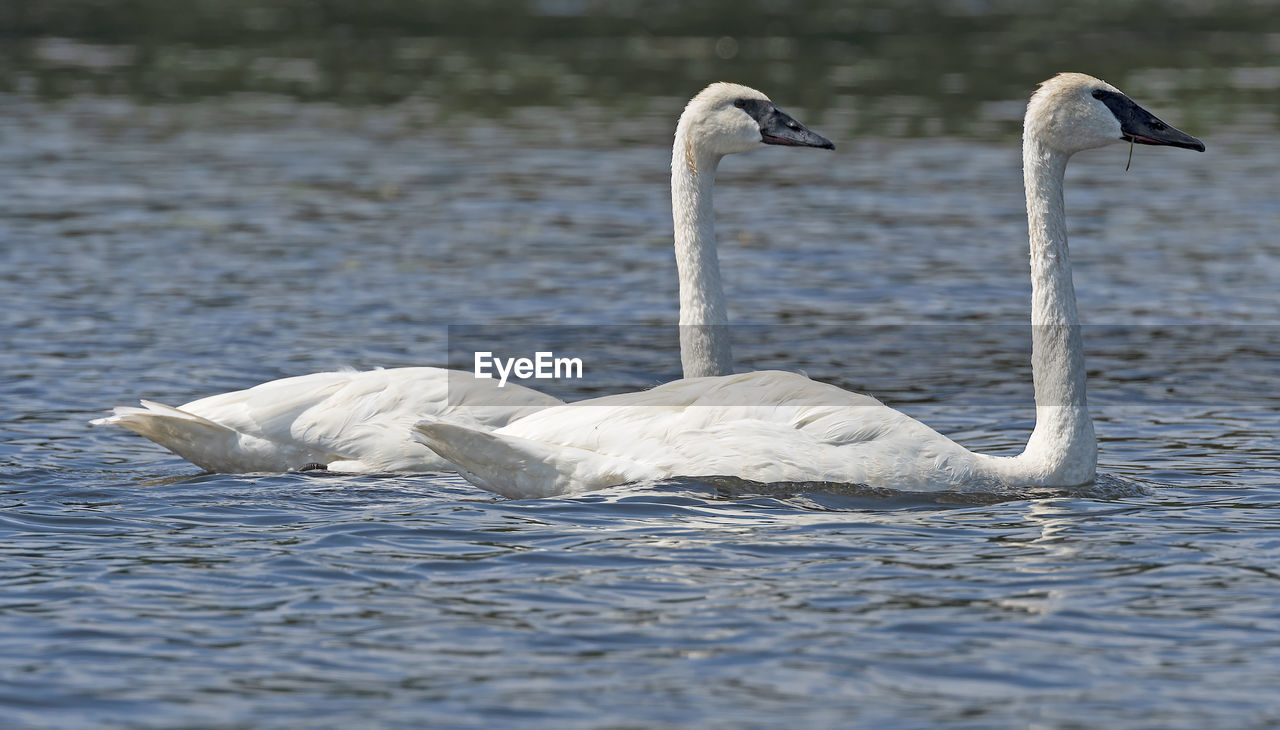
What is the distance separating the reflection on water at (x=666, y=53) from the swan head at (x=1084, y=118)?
1627 centimetres

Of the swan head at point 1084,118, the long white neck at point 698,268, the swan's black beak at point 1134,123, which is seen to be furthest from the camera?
the long white neck at point 698,268

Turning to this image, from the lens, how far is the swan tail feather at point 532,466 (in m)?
9.83

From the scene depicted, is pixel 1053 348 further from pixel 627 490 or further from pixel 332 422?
pixel 332 422

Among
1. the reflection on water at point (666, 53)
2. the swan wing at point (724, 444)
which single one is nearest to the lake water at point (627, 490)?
the swan wing at point (724, 444)

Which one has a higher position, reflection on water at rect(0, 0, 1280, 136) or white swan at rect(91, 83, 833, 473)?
reflection on water at rect(0, 0, 1280, 136)

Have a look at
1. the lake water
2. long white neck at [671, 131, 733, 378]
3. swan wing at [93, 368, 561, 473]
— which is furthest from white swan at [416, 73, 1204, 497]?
long white neck at [671, 131, 733, 378]

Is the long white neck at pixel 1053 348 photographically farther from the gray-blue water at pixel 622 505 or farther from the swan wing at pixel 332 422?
the swan wing at pixel 332 422

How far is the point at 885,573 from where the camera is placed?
8.70 meters

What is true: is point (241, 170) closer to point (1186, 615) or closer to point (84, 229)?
point (84, 229)

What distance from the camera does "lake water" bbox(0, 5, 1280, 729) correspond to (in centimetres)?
732

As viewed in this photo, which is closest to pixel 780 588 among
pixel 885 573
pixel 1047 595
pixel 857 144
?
pixel 885 573

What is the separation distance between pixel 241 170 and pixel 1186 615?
59.1ft

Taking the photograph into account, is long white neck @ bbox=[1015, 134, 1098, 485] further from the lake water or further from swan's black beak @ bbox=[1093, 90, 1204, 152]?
swan's black beak @ bbox=[1093, 90, 1204, 152]

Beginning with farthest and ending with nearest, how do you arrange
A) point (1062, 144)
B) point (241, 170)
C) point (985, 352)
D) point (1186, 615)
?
point (241, 170) → point (985, 352) → point (1062, 144) → point (1186, 615)
